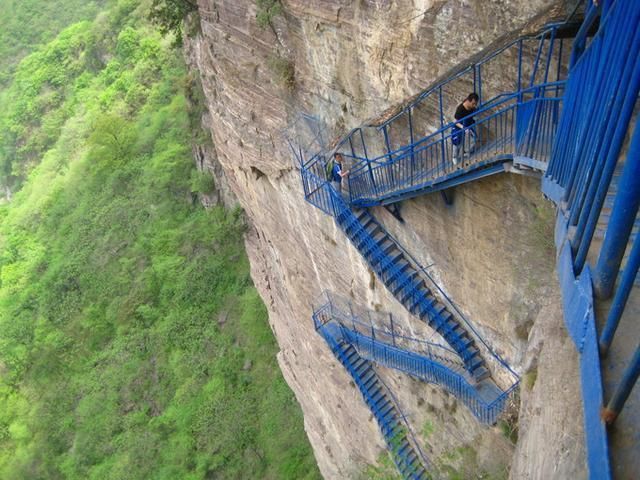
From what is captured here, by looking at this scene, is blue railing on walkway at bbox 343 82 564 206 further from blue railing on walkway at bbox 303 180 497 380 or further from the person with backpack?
blue railing on walkway at bbox 303 180 497 380

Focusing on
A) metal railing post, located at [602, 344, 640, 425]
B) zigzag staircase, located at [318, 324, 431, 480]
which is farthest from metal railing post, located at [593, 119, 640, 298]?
zigzag staircase, located at [318, 324, 431, 480]

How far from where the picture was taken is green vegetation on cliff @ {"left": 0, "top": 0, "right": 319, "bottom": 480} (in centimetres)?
2166

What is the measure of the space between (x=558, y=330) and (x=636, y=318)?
117 cm

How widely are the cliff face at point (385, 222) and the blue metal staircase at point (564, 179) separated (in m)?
0.43

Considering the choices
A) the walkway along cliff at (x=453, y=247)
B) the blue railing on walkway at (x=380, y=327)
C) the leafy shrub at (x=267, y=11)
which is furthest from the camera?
the leafy shrub at (x=267, y=11)

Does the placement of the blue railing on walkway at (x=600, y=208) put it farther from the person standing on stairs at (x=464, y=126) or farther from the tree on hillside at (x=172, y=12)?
the tree on hillside at (x=172, y=12)

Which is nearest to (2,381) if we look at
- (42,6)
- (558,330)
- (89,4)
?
(558,330)

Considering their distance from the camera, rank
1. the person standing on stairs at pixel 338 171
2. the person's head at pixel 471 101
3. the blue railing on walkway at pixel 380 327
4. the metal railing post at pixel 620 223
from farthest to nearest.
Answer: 1. the person standing on stairs at pixel 338 171
2. the blue railing on walkway at pixel 380 327
3. the person's head at pixel 471 101
4. the metal railing post at pixel 620 223

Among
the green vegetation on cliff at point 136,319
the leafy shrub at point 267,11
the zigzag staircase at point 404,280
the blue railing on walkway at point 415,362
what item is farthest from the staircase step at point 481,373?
the green vegetation on cliff at point 136,319

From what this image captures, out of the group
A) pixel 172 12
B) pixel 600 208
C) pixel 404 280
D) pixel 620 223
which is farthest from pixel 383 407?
pixel 172 12

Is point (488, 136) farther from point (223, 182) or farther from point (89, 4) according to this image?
point (89, 4)

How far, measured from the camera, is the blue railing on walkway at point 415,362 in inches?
353

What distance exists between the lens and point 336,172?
10.3 metres

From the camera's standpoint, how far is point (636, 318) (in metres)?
2.89
